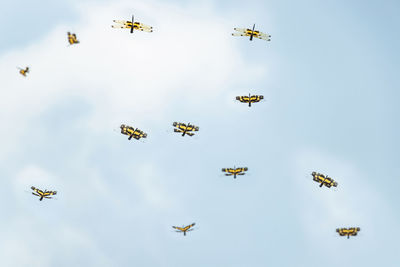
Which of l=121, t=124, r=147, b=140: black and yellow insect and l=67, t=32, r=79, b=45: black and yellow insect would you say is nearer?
l=67, t=32, r=79, b=45: black and yellow insect

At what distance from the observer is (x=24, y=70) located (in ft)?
544

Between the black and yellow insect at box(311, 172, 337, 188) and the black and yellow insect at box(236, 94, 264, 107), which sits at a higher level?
the black and yellow insect at box(236, 94, 264, 107)

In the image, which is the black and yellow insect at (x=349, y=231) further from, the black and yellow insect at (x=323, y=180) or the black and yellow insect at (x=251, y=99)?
the black and yellow insect at (x=251, y=99)

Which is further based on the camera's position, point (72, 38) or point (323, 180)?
point (323, 180)

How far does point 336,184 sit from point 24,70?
107 m

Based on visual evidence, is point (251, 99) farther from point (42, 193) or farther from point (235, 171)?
point (42, 193)

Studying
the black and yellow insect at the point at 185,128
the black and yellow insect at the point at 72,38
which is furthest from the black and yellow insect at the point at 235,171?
the black and yellow insect at the point at 72,38

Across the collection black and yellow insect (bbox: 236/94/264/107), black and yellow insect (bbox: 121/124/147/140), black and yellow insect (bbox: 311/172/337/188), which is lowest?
black and yellow insect (bbox: 311/172/337/188)

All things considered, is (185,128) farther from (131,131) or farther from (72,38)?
(72,38)

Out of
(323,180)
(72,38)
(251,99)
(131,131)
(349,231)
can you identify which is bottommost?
(349,231)

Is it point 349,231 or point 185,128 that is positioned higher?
point 185,128

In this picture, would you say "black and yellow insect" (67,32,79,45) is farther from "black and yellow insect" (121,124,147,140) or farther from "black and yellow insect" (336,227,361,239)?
"black and yellow insect" (336,227,361,239)

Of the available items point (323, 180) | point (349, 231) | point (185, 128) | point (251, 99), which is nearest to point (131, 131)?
point (185, 128)

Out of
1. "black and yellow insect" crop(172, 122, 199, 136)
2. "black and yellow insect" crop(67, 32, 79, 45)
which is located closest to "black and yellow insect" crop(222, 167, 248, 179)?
"black and yellow insect" crop(172, 122, 199, 136)
